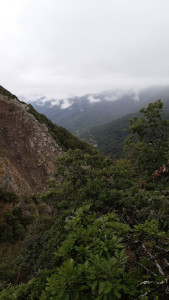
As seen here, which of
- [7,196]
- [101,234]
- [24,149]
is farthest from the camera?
[24,149]

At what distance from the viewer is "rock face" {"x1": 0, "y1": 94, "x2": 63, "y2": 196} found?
78.0 feet

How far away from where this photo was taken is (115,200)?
8.17m

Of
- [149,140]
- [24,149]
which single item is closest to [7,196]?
[24,149]

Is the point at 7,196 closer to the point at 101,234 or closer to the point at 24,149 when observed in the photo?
the point at 24,149

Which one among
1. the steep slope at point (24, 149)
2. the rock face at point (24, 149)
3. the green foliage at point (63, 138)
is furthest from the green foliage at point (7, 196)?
the green foliage at point (63, 138)

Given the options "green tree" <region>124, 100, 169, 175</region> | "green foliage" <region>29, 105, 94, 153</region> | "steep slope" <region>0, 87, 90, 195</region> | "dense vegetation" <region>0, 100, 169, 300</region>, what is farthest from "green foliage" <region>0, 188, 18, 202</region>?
"green foliage" <region>29, 105, 94, 153</region>

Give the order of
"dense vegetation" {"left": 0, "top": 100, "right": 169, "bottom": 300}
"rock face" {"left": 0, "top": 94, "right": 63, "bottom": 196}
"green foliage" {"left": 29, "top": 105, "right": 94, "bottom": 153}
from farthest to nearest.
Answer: "green foliage" {"left": 29, "top": 105, "right": 94, "bottom": 153}, "rock face" {"left": 0, "top": 94, "right": 63, "bottom": 196}, "dense vegetation" {"left": 0, "top": 100, "right": 169, "bottom": 300}

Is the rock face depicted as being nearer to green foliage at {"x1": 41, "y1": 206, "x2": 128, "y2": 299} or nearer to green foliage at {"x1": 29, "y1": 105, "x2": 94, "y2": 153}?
green foliage at {"x1": 29, "y1": 105, "x2": 94, "y2": 153}

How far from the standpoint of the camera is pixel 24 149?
88.3 feet

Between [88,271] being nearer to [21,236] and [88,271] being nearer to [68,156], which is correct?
[68,156]

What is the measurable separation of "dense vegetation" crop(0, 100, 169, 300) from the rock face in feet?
28.2

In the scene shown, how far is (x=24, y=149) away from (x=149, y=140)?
17631mm

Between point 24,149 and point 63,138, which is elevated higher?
point 63,138

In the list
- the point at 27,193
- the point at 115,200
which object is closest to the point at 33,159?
the point at 27,193
